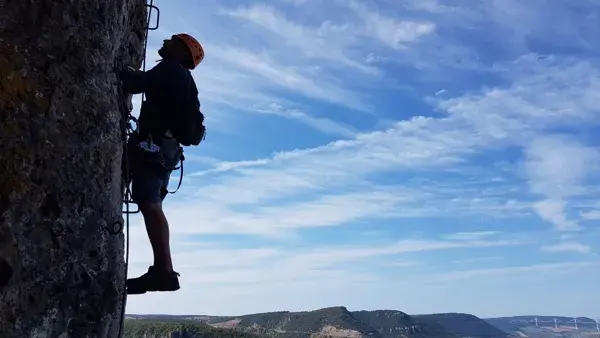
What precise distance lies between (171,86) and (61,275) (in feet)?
8.58

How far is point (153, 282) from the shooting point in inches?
266

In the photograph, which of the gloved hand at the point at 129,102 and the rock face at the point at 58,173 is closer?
the rock face at the point at 58,173

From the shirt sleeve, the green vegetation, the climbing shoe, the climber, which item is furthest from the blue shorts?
the green vegetation

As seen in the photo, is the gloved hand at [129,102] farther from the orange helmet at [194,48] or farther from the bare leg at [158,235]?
the bare leg at [158,235]

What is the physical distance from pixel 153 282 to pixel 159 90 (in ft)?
7.76

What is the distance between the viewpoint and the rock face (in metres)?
5.41

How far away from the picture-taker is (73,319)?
5.71 metres

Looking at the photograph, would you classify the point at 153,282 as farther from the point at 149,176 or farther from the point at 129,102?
the point at 129,102

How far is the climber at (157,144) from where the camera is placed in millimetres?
6734

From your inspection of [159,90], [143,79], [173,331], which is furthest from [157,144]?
[173,331]

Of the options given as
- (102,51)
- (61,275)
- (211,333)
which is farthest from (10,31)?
(211,333)

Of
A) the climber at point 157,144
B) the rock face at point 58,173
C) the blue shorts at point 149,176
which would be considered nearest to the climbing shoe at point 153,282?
the climber at point 157,144

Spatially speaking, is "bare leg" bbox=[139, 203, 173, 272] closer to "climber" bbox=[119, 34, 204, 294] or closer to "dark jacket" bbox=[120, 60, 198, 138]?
"climber" bbox=[119, 34, 204, 294]

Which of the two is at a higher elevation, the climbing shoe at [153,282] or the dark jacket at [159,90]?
the dark jacket at [159,90]
